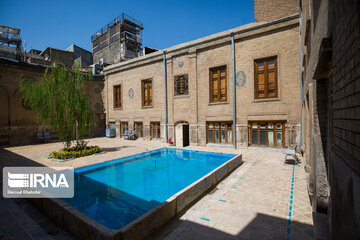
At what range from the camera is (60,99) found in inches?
392

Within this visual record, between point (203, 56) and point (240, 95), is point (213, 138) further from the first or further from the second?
point (203, 56)

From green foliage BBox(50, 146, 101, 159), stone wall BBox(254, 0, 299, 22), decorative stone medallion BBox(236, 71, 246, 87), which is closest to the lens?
green foliage BBox(50, 146, 101, 159)

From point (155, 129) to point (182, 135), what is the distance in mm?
3557

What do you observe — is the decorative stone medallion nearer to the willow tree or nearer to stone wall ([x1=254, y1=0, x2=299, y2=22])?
stone wall ([x1=254, y1=0, x2=299, y2=22])

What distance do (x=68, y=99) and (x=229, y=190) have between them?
933 cm

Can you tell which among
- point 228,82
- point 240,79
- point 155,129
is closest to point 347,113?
point 240,79

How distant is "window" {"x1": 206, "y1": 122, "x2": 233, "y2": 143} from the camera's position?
12742 millimetres

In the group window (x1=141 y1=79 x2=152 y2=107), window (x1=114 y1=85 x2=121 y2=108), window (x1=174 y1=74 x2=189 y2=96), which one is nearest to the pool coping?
window (x1=174 y1=74 x2=189 y2=96)

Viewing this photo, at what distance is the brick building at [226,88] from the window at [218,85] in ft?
0.23

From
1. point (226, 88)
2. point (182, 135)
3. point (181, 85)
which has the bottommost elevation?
point (182, 135)

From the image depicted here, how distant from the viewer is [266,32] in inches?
437

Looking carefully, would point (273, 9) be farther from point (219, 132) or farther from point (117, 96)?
point (117, 96)

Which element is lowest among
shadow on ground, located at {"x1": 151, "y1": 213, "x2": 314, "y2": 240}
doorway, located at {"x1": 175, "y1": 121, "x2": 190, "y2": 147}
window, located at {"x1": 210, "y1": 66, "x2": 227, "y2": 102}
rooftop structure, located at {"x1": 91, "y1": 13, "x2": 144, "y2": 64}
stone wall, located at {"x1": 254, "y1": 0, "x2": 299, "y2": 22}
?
shadow on ground, located at {"x1": 151, "y1": 213, "x2": 314, "y2": 240}

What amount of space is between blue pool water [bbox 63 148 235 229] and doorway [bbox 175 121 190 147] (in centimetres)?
225
